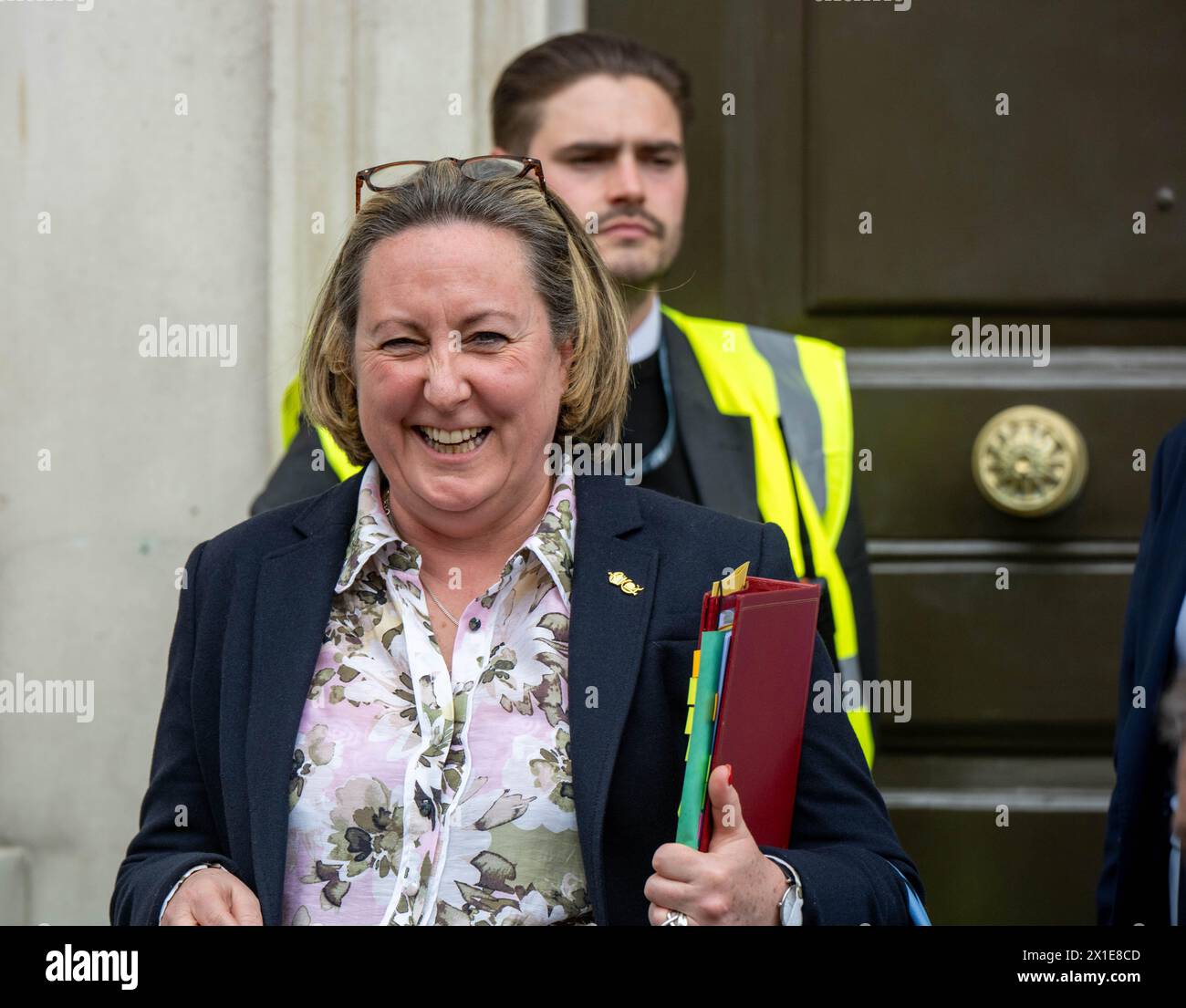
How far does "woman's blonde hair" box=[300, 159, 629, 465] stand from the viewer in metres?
1.95

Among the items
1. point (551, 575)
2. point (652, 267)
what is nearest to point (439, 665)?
point (551, 575)

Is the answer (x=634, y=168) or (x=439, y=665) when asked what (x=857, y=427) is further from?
(x=439, y=665)

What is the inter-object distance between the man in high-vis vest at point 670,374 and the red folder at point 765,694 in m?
0.91

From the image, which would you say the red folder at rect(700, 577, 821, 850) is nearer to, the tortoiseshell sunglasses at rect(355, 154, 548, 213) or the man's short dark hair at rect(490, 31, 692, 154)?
the tortoiseshell sunglasses at rect(355, 154, 548, 213)

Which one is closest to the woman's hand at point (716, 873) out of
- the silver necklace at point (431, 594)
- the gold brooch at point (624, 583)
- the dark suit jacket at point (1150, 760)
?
the gold brooch at point (624, 583)

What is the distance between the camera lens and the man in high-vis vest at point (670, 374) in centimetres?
267

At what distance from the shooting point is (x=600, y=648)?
1.83 metres

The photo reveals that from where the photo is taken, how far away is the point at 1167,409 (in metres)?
3.22

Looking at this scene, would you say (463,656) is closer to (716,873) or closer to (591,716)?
(591,716)

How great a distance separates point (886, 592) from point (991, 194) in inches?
32.2

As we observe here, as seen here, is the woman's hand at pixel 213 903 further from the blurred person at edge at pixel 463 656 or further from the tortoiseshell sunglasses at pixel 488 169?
the tortoiseshell sunglasses at pixel 488 169

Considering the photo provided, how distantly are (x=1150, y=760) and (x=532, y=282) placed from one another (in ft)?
3.39

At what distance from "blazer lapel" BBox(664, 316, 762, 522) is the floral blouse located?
A: 751 mm
